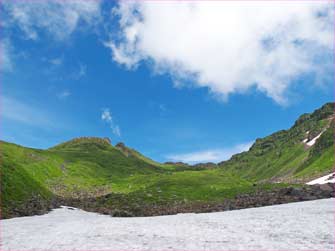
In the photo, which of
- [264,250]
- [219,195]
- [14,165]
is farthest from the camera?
[219,195]

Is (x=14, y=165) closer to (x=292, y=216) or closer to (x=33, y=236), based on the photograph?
(x=33, y=236)

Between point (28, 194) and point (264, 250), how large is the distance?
61984 millimetres

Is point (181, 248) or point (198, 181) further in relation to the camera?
point (198, 181)

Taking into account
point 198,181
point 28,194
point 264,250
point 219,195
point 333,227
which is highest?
point 198,181

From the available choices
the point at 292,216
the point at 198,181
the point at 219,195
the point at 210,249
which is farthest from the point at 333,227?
the point at 198,181

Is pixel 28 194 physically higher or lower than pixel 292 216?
higher

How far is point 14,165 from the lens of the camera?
8788 cm

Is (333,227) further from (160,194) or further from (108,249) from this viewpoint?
(160,194)

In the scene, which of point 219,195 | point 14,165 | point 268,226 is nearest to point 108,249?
point 268,226

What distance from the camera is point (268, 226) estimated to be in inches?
1373

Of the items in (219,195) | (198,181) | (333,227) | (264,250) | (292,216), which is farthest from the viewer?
(198,181)

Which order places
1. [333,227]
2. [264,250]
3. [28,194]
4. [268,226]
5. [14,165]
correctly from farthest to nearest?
[14,165] < [28,194] < [268,226] < [333,227] < [264,250]

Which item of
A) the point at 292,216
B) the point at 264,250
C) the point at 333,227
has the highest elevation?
the point at 292,216

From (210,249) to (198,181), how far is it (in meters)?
116
